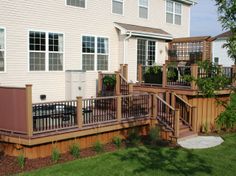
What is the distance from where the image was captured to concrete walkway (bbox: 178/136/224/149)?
10.9 meters

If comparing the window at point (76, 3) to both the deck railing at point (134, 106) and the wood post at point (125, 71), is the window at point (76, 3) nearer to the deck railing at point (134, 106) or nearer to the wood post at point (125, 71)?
the wood post at point (125, 71)

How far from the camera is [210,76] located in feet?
20.3

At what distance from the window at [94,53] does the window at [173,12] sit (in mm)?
5901

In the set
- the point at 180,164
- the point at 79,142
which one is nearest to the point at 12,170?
the point at 79,142

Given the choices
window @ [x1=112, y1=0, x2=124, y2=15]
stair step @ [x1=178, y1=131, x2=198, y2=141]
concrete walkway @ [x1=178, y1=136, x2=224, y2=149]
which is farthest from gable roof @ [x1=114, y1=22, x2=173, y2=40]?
concrete walkway @ [x1=178, y1=136, x2=224, y2=149]

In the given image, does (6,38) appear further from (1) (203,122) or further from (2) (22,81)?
(1) (203,122)

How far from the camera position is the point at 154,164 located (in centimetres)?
853

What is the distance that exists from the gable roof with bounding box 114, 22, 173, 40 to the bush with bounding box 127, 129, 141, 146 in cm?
550

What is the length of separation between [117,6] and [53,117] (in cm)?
873

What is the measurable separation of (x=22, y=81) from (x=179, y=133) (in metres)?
6.40

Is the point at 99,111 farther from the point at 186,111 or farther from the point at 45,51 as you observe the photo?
the point at 186,111

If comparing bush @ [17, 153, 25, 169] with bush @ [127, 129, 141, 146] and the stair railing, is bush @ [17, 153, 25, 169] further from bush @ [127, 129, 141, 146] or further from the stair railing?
the stair railing

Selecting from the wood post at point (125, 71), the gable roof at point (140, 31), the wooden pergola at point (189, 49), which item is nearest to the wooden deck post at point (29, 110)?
the wood post at point (125, 71)

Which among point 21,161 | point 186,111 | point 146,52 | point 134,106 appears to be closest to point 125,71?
point 146,52
